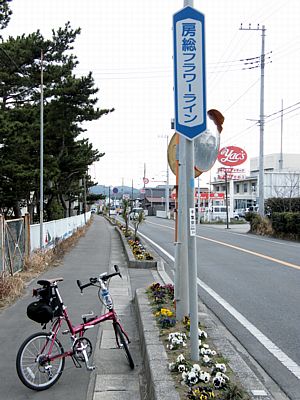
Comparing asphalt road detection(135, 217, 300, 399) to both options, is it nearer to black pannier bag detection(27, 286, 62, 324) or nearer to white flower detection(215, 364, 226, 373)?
white flower detection(215, 364, 226, 373)

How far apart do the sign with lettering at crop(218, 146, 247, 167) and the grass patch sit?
25121 mm

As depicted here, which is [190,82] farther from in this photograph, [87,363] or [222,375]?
[87,363]

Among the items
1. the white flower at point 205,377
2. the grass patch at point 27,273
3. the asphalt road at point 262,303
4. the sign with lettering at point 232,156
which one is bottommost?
the asphalt road at point 262,303

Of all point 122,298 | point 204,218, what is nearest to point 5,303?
point 122,298

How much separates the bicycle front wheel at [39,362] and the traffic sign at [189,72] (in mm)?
2441

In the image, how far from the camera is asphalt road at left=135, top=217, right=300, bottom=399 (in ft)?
17.0

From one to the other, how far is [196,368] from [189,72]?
271cm

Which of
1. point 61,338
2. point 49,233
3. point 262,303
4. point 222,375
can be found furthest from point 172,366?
point 49,233

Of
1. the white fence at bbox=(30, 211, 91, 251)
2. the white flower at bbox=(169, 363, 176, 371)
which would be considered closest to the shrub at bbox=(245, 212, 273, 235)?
the white fence at bbox=(30, 211, 91, 251)

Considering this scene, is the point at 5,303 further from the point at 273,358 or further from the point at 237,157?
the point at 237,157

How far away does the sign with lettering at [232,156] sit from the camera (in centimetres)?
3919

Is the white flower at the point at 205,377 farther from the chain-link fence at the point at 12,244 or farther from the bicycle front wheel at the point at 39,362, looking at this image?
the chain-link fence at the point at 12,244

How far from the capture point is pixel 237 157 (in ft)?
129

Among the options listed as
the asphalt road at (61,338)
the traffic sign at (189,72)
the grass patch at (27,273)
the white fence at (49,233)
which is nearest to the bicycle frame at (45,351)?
the asphalt road at (61,338)
